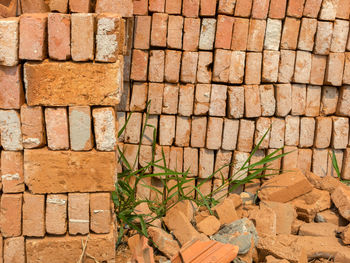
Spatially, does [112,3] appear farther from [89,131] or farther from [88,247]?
[88,247]

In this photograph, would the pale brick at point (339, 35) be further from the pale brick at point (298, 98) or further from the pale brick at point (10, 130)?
the pale brick at point (10, 130)

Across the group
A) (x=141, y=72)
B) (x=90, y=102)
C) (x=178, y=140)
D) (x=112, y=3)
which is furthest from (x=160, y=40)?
(x=90, y=102)

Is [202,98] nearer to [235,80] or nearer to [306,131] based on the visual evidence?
[235,80]

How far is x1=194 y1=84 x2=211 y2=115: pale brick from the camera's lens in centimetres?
393

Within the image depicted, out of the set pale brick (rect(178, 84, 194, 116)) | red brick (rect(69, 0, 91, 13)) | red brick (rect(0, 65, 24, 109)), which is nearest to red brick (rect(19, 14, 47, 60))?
red brick (rect(0, 65, 24, 109))

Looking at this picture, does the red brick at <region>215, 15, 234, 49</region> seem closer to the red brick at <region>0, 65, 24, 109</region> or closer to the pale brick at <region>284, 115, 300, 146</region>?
the pale brick at <region>284, 115, 300, 146</region>

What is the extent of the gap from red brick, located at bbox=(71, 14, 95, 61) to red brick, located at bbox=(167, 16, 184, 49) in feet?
4.06

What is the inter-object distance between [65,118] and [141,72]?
1272 millimetres

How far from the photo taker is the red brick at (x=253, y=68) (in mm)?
3920

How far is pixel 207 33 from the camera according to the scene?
3826mm

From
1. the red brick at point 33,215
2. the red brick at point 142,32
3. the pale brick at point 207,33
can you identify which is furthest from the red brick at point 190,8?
the red brick at point 33,215

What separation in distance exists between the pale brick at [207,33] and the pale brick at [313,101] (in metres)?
1.24

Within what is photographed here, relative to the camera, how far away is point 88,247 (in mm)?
3043

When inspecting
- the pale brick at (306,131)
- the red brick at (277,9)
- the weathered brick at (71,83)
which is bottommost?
the pale brick at (306,131)
